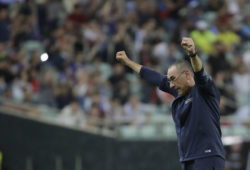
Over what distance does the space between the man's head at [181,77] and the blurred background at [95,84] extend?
795 centimetres

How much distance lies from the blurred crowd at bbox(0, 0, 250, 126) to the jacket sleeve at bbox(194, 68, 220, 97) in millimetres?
8538

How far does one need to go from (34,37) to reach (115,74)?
2.15 metres

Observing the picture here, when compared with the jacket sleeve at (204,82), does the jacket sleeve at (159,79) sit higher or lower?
higher

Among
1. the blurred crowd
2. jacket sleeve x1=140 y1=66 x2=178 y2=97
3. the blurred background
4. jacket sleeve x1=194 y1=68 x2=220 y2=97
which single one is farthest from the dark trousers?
the blurred crowd

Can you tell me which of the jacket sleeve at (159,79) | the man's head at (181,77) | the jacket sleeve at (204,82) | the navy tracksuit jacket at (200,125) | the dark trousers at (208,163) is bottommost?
the dark trousers at (208,163)

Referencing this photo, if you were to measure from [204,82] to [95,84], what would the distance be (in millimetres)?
9103

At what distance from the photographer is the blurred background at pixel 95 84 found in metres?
15.2

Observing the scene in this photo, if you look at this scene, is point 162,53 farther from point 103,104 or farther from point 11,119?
point 11,119

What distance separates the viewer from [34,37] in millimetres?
16609

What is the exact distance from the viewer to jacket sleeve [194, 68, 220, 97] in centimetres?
644

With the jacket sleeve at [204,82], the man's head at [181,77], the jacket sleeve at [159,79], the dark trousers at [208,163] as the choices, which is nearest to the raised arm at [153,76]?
the jacket sleeve at [159,79]

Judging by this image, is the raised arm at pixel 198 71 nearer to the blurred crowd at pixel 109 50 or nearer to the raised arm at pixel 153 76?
the raised arm at pixel 153 76

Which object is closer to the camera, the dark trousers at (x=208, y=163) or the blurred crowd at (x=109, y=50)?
the dark trousers at (x=208, y=163)

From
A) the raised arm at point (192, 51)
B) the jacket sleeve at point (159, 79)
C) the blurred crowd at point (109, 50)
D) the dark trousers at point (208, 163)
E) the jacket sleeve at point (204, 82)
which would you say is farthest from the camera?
the blurred crowd at point (109, 50)
